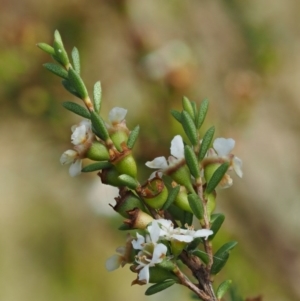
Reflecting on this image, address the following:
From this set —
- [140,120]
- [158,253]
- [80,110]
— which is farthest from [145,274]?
[140,120]

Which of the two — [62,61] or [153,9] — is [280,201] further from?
[62,61]

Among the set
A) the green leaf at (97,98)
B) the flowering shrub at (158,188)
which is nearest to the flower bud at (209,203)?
the flowering shrub at (158,188)

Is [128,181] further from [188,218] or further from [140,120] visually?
[140,120]

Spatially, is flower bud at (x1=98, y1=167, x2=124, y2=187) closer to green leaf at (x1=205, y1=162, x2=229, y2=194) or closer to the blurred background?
green leaf at (x1=205, y1=162, x2=229, y2=194)

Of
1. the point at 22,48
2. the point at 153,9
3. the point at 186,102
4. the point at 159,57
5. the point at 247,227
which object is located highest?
the point at 153,9

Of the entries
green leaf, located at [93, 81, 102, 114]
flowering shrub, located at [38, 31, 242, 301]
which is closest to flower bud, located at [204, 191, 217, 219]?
flowering shrub, located at [38, 31, 242, 301]

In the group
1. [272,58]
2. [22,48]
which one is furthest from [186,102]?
[272,58]
